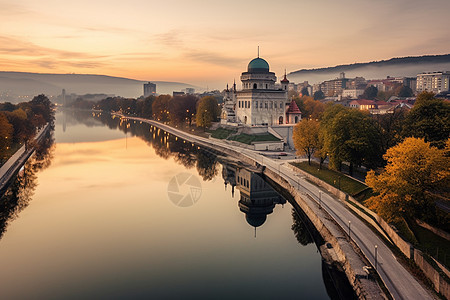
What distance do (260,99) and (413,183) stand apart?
241ft

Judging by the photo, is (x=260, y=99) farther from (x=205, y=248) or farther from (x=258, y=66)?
(x=205, y=248)

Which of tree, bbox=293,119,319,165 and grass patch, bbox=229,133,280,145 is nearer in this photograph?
tree, bbox=293,119,319,165

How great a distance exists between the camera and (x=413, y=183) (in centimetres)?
3234

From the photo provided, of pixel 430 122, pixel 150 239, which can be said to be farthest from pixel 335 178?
pixel 150 239

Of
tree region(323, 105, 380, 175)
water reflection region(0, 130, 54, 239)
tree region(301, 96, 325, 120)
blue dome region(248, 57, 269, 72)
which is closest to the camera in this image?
water reflection region(0, 130, 54, 239)

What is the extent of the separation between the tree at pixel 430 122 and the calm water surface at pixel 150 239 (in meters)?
18.3

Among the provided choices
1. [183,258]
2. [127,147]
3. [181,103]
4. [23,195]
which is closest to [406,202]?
[183,258]

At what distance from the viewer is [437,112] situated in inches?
1732

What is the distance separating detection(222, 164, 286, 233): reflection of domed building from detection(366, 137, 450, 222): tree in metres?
15.6

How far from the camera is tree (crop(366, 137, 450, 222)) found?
3139cm

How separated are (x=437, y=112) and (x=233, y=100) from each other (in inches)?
3038

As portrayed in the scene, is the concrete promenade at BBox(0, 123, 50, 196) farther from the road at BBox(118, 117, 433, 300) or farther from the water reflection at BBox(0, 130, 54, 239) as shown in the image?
the road at BBox(118, 117, 433, 300)

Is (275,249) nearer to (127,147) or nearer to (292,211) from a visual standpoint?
(292,211)

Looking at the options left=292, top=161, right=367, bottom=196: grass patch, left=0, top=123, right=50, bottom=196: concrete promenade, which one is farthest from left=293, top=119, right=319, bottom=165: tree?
left=0, top=123, right=50, bottom=196: concrete promenade
